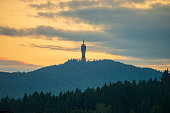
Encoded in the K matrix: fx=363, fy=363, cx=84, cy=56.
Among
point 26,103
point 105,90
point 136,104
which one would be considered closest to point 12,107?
point 26,103

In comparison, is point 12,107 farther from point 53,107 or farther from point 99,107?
point 99,107

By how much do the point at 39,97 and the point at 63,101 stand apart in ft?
36.8

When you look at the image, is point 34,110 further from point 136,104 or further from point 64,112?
point 136,104

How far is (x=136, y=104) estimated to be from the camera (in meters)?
134

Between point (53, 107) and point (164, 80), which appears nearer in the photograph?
point (53, 107)

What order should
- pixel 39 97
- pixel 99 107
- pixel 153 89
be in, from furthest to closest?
1. pixel 39 97
2. pixel 153 89
3. pixel 99 107

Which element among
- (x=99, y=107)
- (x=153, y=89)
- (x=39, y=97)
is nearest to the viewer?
(x=99, y=107)

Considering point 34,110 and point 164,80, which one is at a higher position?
point 164,80

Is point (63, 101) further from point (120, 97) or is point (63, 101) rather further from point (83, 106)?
point (120, 97)

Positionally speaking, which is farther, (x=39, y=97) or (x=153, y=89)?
(x=39, y=97)

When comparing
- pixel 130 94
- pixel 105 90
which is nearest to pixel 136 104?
pixel 130 94

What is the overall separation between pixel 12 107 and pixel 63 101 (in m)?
19.6

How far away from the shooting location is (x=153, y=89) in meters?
136

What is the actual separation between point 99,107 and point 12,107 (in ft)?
107
